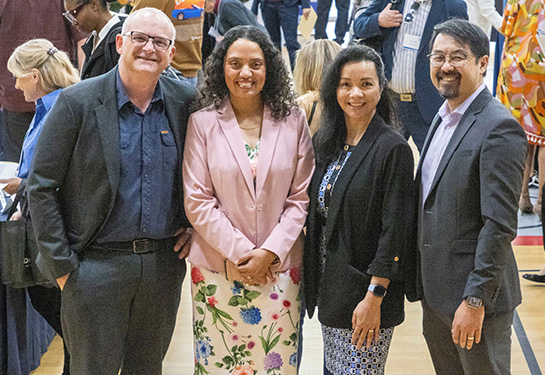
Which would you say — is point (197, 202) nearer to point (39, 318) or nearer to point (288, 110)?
point (288, 110)

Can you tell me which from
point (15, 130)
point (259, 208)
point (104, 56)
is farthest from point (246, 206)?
point (15, 130)

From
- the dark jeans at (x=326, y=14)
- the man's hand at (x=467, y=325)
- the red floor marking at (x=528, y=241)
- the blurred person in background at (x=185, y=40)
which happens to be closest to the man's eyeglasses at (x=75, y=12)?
the blurred person in background at (x=185, y=40)

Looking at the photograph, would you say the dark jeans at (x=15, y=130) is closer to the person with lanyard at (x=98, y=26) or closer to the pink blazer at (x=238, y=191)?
the person with lanyard at (x=98, y=26)

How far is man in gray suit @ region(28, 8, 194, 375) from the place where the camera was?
2607mm

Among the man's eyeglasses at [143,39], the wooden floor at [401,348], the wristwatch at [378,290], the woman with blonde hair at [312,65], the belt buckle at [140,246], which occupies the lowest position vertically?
the wooden floor at [401,348]

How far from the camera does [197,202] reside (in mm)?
2719

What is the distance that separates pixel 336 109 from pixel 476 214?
0.71 m

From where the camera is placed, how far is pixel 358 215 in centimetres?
264

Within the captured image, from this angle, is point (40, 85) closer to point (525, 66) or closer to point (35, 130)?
point (35, 130)

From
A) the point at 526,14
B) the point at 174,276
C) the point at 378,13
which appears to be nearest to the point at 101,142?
the point at 174,276

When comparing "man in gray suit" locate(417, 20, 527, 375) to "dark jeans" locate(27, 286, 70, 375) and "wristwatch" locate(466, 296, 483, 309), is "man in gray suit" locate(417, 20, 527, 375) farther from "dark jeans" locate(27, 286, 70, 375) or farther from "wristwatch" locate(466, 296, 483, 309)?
"dark jeans" locate(27, 286, 70, 375)

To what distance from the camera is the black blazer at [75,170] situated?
102 inches

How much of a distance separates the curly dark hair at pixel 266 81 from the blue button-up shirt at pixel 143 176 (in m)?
0.22

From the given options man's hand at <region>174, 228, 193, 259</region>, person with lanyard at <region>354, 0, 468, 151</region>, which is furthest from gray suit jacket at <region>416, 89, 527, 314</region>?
person with lanyard at <region>354, 0, 468, 151</region>
